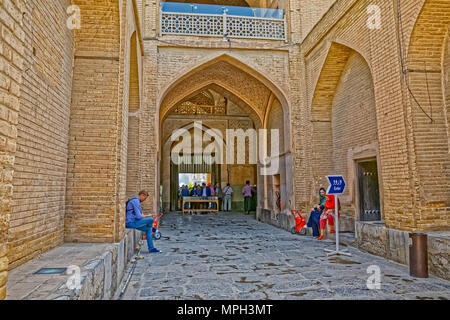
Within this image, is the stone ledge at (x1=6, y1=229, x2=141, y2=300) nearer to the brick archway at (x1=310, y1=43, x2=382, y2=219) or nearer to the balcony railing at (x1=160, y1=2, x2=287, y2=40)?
the brick archway at (x1=310, y1=43, x2=382, y2=219)

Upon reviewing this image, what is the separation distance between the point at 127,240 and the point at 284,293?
8.80 ft

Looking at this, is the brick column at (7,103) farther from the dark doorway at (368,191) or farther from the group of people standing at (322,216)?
the dark doorway at (368,191)

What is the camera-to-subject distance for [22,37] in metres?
1.90

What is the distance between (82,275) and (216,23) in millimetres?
8806

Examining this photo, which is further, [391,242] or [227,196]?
[227,196]

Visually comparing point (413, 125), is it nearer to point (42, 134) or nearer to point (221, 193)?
point (42, 134)

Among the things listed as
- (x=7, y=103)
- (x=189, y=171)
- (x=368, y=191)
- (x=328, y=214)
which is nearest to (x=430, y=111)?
(x=368, y=191)

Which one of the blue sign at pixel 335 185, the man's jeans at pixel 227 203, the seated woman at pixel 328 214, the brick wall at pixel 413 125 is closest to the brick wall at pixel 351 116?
the seated woman at pixel 328 214

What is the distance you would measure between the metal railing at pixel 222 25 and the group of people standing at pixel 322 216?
5.31 meters

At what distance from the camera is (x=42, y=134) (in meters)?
3.56

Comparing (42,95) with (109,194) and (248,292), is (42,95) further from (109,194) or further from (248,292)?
(248,292)

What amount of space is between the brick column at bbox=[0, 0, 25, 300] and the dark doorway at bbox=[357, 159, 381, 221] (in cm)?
723

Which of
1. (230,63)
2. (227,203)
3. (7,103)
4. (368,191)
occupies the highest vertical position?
(230,63)

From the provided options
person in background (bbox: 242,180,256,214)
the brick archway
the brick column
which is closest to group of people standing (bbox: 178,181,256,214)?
person in background (bbox: 242,180,256,214)
